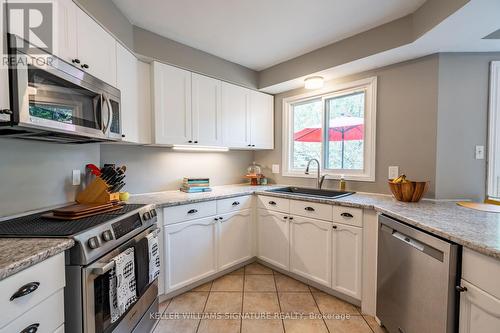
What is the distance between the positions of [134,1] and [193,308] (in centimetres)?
254

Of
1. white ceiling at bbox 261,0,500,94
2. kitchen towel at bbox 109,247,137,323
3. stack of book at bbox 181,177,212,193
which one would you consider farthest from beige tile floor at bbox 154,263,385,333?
white ceiling at bbox 261,0,500,94

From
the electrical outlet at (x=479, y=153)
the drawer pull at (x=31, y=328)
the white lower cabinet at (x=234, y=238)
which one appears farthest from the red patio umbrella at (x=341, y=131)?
the drawer pull at (x=31, y=328)

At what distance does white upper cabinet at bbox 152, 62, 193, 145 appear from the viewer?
2.09m

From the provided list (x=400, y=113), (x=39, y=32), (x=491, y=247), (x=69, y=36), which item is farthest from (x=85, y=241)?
(x=400, y=113)

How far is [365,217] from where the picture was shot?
1767 millimetres

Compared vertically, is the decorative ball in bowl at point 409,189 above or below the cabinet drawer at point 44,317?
above

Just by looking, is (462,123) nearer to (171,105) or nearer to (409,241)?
(409,241)

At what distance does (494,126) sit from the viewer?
5.97 feet

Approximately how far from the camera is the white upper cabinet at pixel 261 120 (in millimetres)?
2961

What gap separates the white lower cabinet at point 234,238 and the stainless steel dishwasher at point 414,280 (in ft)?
4.46

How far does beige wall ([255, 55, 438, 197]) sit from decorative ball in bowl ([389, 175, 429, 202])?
24 cm

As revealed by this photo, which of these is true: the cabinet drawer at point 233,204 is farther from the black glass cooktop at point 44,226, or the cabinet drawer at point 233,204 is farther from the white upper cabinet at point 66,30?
the white upper cabinet at point 66,30

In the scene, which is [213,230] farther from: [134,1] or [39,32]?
Answer: [134,1]

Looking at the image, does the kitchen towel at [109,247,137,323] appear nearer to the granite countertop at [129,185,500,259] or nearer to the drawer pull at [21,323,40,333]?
the drawer pull at [21,323,40,333]
